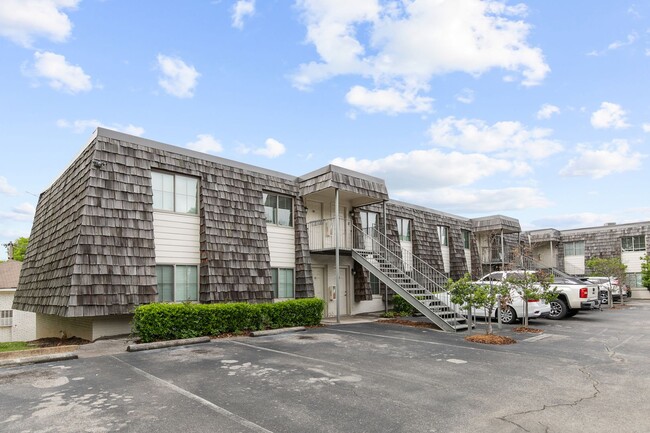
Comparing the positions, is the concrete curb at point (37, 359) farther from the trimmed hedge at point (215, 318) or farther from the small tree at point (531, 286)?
the small tree at point (531, 286)

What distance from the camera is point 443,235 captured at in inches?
942

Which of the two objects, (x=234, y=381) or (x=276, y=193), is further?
(x=276, y=193)

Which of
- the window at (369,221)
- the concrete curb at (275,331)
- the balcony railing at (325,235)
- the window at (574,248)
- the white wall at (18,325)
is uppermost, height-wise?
the window at (369,221)

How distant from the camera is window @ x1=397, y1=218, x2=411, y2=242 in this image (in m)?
20.6

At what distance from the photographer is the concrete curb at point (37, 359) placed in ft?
25.7

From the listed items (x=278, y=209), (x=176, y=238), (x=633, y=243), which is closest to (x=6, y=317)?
(x=176, y=238)

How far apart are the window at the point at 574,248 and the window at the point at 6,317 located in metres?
38.1

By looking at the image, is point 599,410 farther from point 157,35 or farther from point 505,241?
point 505,241

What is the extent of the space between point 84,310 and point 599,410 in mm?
10477

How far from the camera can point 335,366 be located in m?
7.63

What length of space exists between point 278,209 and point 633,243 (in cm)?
2791

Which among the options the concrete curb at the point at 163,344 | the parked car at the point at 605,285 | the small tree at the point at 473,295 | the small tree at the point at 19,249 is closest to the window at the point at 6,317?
the concrete curb at the point at 163,344

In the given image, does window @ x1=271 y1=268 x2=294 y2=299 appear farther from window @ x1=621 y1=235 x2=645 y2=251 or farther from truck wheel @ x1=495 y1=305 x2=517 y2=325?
window @ x1=621 y1=235 x2=645 y2=251

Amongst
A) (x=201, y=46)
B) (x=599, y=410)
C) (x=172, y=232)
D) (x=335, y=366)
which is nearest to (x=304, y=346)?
(x=335, y=366)
